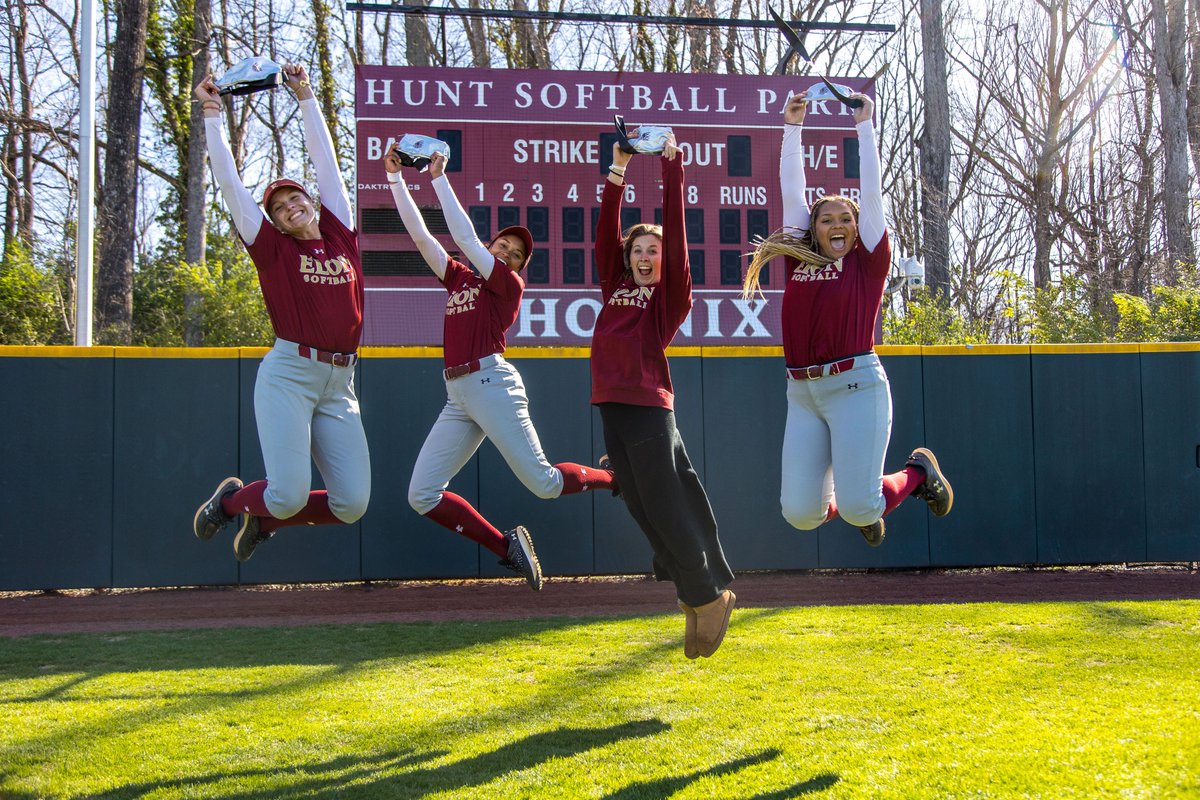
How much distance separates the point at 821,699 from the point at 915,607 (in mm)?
2990

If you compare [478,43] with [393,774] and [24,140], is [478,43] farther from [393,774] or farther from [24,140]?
[393,774]

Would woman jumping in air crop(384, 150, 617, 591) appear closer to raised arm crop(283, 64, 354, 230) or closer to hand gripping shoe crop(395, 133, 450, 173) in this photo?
hand gripping shoe crop(395, 133, 450, 173)

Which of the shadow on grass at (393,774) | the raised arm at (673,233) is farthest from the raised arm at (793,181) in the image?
the shadow on grass at (393,774)

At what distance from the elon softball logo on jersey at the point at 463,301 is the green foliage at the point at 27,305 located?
33.3 feet

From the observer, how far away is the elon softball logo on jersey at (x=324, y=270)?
4.49m

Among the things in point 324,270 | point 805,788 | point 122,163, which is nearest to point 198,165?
point 122,163

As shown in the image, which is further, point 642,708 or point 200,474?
point 200,474

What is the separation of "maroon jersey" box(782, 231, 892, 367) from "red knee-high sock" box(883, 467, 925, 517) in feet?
2.13

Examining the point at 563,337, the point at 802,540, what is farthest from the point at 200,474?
the point at 802,540

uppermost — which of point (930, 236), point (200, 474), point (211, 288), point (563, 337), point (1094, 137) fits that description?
point (1094, 137)

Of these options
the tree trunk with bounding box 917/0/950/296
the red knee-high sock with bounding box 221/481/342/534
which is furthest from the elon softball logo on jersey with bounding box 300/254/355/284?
the tree trunk with bounding box 917/0/950/296

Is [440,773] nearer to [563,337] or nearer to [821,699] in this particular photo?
[821,699]

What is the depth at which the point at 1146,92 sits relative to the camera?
22859 millimetres

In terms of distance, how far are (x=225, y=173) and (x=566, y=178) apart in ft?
19.0
